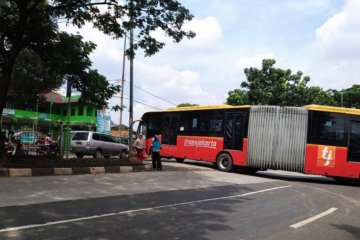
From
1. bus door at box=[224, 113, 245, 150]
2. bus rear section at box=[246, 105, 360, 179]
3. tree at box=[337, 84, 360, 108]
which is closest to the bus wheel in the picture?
A: bus door at box=[224, 113, 245, 150]

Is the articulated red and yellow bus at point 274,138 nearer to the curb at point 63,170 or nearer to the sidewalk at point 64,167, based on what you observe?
the sidewalk at point 64,167

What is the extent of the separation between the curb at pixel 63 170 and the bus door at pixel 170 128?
662 centimetres

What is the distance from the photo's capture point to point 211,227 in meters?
8.70

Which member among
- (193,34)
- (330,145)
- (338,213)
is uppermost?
(193,34)

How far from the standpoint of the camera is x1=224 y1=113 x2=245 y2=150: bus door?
23.1m

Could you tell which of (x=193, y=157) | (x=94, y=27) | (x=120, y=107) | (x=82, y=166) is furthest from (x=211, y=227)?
(x=193, y=157)

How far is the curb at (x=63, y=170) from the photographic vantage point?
14477 mm

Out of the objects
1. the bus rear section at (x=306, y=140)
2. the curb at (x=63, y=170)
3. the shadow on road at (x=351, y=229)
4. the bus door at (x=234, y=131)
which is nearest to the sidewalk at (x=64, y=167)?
the curb at (x=63, y=170)

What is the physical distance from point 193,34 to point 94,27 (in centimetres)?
409

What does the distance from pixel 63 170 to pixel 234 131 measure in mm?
9886

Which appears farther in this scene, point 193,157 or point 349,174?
point 193,157

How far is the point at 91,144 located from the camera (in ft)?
97.3

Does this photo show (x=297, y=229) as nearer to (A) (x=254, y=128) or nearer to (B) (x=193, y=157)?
(A) (x=254, y=128)

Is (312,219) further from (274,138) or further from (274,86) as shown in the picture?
(274,86)
